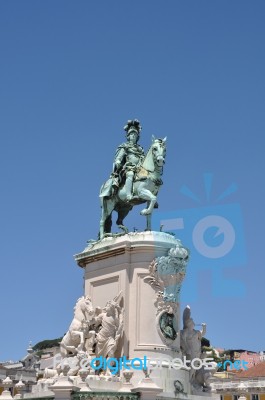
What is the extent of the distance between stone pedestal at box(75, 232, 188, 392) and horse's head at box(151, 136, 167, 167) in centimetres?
215

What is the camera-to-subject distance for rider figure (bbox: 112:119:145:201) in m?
20.3

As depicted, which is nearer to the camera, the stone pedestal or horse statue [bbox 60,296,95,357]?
the stone pedestal

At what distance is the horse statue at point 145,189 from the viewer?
19828 mm

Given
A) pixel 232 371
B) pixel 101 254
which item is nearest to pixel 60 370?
pixel 101 254

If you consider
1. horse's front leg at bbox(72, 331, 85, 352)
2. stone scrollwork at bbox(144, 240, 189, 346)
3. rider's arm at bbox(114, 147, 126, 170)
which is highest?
rider's arm at bbox(114, 147, 126, 170)

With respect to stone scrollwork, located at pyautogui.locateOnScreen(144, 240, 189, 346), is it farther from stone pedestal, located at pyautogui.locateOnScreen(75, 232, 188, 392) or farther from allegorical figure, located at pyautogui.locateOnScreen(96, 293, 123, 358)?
allegorical figure, located at pyautogui.locateOnScreen(96, 293, 123, 358)

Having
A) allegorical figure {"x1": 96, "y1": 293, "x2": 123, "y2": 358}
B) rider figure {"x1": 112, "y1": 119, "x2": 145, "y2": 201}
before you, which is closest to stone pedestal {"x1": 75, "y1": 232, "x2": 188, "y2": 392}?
allegorical figure {"x1": 96, "y1": 293, "x2": 123, "y2": 358}

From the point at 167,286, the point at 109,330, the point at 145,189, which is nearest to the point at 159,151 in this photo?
the point at 145,189

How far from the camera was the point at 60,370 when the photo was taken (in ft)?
57.0

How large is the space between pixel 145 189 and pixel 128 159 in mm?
1378

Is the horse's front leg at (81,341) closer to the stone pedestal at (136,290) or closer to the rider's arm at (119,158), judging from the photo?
the stone pedestal at (136,290)

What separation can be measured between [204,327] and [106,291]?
3.05 meters
